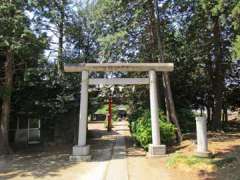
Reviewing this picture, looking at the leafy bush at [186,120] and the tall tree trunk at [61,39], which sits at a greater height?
the tall tree trunk at [61,39]

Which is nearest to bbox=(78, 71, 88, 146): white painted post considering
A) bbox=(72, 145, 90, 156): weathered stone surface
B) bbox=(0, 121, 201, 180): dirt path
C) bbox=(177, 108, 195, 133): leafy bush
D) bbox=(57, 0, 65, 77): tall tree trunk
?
bbox=(72, 145, 90, 156): weathered stone surface

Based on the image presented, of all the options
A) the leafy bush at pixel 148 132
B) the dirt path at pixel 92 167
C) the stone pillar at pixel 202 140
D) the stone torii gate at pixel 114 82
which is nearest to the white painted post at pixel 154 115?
the stone torii gate at pixel 114 82

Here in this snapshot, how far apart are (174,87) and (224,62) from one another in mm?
3551

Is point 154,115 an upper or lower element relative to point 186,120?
upper

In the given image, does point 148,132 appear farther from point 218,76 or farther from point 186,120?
point 218,76

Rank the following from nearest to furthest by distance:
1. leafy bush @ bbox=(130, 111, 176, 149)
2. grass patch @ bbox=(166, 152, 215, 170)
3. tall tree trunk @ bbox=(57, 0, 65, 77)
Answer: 1. grass patch @ bbox=(166, 152, 215, 170)
2. leafy bush @ bbox=(130, 111, 176, 149)
3. tall tree trunk @ bbox=(57, 0, 65, 77)

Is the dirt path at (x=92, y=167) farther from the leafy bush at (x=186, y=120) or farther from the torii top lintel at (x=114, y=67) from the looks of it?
the leafy bush at (x=186, y=120)

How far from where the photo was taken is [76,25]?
22562 mm

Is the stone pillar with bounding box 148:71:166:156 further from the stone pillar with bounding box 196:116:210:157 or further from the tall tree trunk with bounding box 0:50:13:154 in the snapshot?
the tall tree trunk with bounding box 0:50:13:154

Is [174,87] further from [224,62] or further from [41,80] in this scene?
[41,80]

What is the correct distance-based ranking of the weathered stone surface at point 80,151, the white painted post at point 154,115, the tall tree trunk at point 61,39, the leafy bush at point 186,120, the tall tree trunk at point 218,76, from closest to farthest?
the weathered stone surface at point 80,151 < the white painted post at point 154,115 < the tall tree trunk at point 61,39 < the tall tree trunk at point 218,76 < the leafy bush at point 186,120

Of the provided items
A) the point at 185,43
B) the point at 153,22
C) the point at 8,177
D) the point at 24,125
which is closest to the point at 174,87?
the point at 185,43

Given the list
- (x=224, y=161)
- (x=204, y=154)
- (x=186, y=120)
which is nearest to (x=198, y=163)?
(x=224, y=161)

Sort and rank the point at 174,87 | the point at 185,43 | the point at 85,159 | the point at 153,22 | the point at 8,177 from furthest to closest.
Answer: the point at 174,87 < the point at 185,43 < the point at 153,22 < the point at 85,159 < the point at 8,177
